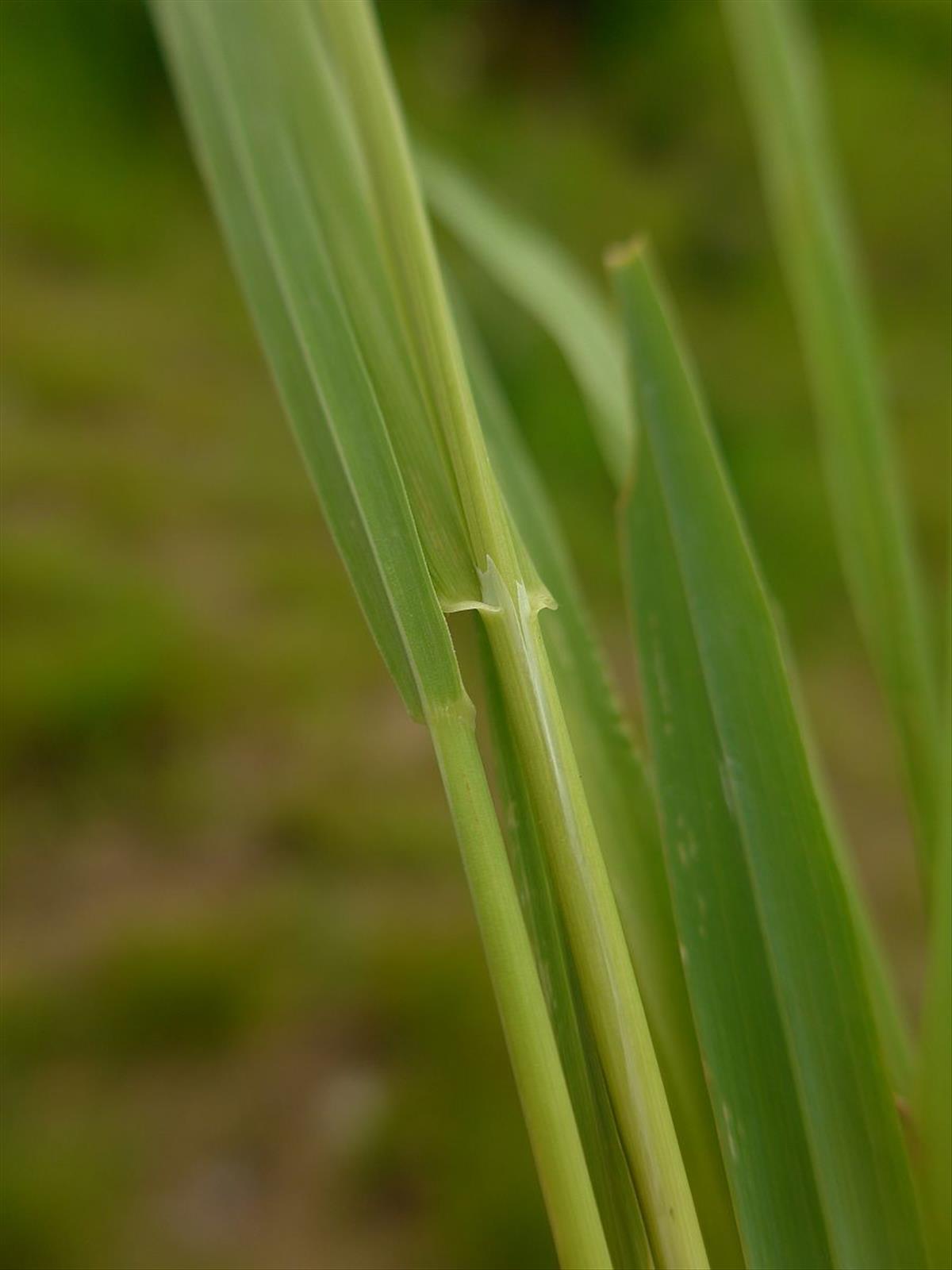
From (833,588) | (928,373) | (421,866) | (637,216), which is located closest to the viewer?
(421,866)

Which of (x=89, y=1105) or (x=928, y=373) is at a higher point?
(x=928, y=373)

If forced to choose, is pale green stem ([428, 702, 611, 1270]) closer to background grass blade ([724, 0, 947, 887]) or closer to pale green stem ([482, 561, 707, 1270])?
pale green stem ([482, 561, 707, 1270])

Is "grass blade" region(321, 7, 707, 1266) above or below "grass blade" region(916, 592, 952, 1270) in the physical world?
above

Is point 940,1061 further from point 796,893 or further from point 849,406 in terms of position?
point 849,406

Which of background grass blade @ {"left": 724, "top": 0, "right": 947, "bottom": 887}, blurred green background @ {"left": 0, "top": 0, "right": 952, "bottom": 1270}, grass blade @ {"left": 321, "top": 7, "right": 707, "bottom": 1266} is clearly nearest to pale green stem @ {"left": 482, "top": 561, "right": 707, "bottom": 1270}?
grass blade @ {"left": 321, "top": 7, "right": 707, "bottom": 1266}

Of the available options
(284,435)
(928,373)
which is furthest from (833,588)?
(284,435)

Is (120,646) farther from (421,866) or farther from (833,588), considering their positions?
(833,588)

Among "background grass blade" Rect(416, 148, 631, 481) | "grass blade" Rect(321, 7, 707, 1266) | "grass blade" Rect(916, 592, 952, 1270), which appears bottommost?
"grass blade" Rect(916, 592, 952, 1270)
